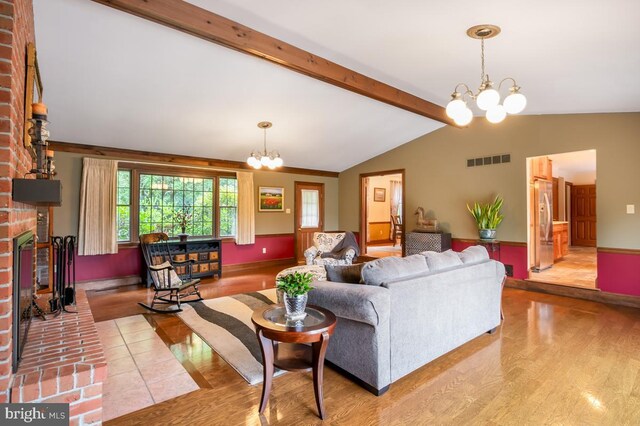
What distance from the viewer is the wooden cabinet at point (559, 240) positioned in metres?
7.24

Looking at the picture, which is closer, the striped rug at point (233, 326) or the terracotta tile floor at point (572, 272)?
the striped rug at point (233, 326)

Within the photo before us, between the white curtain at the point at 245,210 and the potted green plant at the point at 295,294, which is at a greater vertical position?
the white curtain at the point at 245,210

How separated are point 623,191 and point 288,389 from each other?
5.16 meters

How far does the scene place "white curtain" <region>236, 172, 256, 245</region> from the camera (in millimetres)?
6941

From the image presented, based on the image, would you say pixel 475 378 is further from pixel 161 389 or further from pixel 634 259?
pixel 634 259

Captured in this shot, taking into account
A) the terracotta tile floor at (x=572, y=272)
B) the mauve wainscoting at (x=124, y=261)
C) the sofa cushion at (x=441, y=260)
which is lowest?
the terracotta tile floor at (x=572, y=272)

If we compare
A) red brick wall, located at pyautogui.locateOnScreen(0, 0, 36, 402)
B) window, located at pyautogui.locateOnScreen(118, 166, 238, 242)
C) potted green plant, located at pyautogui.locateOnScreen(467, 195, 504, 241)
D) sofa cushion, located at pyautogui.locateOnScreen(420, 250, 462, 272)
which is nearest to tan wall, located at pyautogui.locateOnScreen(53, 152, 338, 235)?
window, located at pyautogui.locateOnScreen(118, 166, 238, 242)

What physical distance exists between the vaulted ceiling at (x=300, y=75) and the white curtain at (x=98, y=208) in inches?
19.0

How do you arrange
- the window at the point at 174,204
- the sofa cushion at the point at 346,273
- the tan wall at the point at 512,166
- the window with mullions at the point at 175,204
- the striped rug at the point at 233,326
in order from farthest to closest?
the window with mullions at the point at 175,204 → the window at the point at 174,204 → the tan wall at the point at 512,166 → the striped rug at the point at 233,326 → the sofa cushion at the point at 346,273

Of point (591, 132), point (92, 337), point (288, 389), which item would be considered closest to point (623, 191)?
point (591, 132)

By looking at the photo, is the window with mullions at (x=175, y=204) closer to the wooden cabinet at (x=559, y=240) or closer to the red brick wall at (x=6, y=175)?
the red brick wall at (x=6, y=175)

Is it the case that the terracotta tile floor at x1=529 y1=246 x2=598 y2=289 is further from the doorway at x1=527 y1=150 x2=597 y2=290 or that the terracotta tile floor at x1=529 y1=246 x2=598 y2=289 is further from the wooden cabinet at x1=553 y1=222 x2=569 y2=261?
the wooden cabinet at x1=553 y1=222 x2=569 y2=261

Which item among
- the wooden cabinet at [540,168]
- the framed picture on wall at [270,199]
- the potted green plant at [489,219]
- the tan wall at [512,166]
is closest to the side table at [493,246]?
the potted green plant at [489,219]

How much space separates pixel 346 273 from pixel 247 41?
2.30 meters
